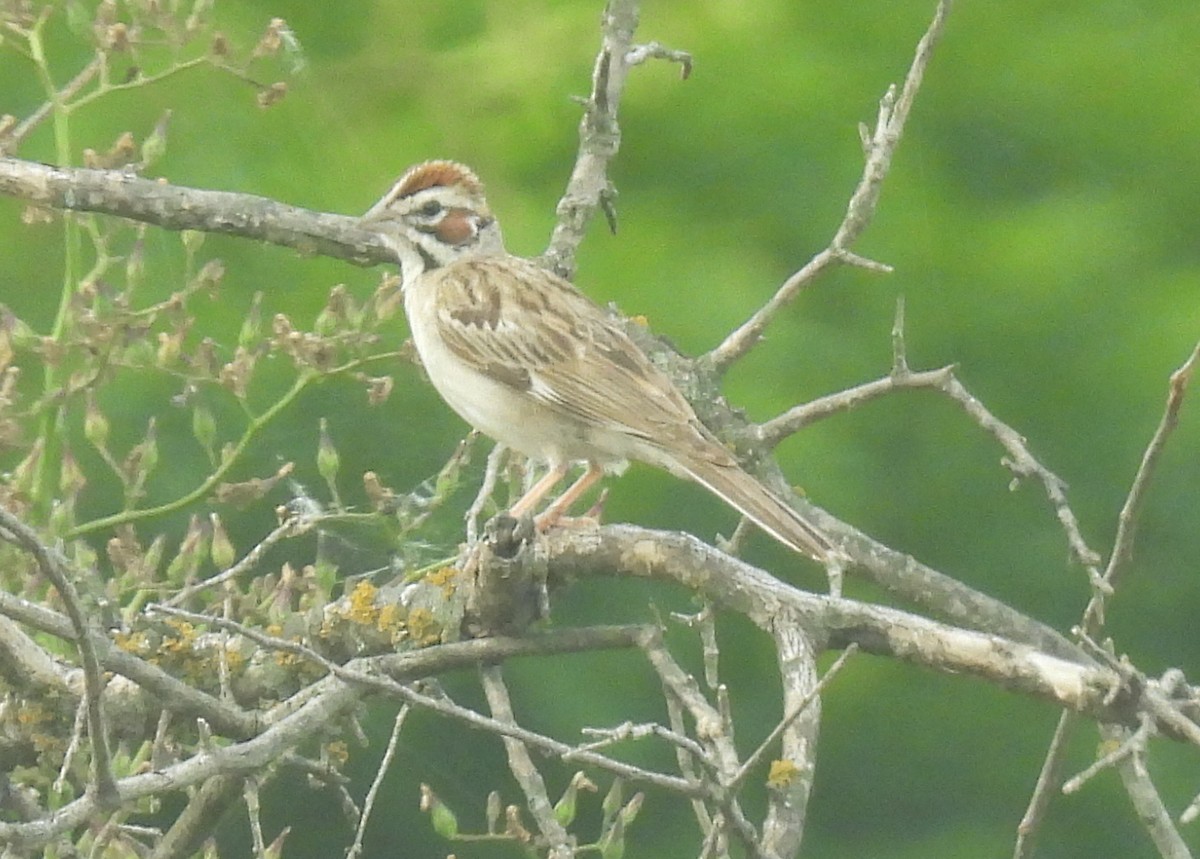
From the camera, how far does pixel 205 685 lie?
3516mm

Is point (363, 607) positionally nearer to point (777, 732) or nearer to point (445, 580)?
point (445, 580)

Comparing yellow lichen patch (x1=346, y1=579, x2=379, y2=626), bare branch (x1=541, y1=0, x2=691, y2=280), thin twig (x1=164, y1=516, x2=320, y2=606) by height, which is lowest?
yellow lichen patch (x1=346, y1=579, x2=379, y2=626)

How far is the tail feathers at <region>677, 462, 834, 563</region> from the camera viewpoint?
3.34 metres

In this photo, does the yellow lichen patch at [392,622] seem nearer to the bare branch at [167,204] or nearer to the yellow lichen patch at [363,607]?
the yellow lichen patch at [363,607]

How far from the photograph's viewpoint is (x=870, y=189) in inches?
140

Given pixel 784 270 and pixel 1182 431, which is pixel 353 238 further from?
pixel 1182 431

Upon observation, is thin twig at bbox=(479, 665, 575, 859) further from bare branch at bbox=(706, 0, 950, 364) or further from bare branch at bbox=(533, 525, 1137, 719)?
bare branch at bbox=(706, 0, 950, 364)

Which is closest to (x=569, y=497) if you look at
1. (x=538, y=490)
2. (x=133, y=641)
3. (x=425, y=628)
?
(x=538, y=490)

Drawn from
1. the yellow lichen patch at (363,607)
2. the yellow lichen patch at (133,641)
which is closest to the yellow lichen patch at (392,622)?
the yellow lichen patch at (363,607)

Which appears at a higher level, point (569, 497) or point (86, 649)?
point (569, 497)

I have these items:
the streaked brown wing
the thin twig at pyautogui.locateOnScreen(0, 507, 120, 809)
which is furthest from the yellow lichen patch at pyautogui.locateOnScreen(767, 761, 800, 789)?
the streaked brown wing

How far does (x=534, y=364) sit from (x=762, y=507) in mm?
795

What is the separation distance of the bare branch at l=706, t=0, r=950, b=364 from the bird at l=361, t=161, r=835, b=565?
0.75 ft

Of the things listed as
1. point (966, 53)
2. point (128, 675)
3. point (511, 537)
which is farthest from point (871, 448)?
point (128, 675)
